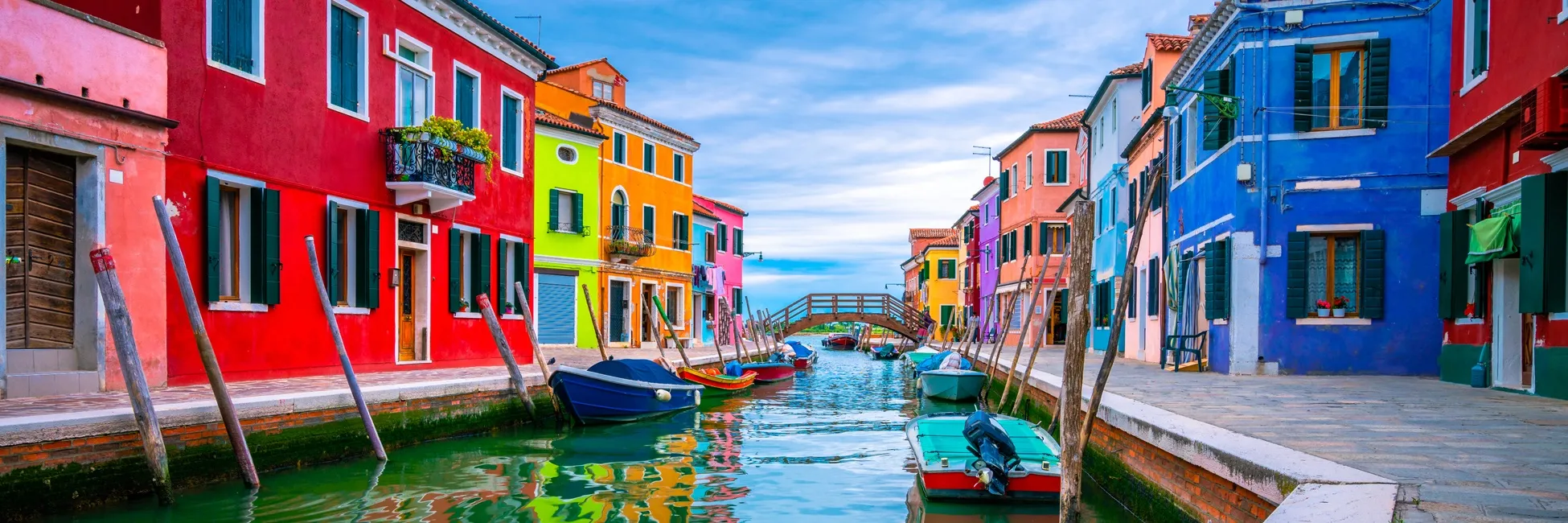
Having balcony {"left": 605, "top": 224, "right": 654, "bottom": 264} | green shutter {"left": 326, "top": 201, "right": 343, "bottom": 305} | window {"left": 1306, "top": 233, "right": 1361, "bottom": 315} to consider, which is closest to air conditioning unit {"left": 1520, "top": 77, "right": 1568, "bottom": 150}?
window {"left": 1306, "top": 233, "right": 1361, "bottom": 315}

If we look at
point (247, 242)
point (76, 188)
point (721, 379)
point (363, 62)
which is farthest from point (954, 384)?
point (76, 188)

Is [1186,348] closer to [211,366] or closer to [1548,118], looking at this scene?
[1548,118]

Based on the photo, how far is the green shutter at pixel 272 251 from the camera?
1170cm

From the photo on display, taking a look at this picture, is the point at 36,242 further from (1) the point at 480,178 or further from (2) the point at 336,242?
(1) the point at 480,178

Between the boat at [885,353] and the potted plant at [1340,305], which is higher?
the potted plant at [1340,305]

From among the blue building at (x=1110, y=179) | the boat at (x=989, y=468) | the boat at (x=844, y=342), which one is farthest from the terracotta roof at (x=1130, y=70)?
the boat at (x=844, y=342)

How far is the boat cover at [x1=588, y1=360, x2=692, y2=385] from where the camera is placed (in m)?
14.1

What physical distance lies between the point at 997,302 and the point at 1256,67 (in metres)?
24.1

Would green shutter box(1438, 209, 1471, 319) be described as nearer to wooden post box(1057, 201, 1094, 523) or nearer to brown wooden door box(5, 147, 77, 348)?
wooden post box(1057, 201, 1094, 523)

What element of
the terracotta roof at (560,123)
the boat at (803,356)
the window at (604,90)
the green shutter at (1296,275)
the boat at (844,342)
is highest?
the window at (604,90)

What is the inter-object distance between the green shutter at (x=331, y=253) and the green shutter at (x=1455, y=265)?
13.0 metres

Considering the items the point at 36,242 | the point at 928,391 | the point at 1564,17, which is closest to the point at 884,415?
the point at 928,391

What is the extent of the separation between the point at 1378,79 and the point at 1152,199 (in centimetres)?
618

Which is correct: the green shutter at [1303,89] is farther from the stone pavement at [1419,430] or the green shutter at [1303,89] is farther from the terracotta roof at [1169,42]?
the terracotta roof at [1169,42]
